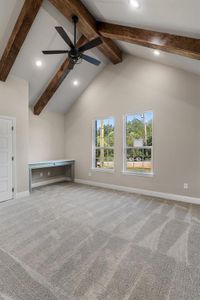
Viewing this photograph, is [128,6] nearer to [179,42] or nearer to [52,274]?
[179,42]

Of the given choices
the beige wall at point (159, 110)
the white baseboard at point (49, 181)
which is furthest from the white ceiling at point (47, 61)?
the white baseboard at point (49, 181)

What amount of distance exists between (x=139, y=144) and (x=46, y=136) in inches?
135

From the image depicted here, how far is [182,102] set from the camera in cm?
432

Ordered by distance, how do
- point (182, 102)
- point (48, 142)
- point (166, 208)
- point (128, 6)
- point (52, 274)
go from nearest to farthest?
point (52, 274) → point (128, 6) → point (166, 208) → point (182, 102) → point (48, 142)

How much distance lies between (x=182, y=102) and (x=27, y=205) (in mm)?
4576

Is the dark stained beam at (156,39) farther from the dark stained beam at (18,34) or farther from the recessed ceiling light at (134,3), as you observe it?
the dark stained beam at (18,34)

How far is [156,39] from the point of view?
3.28 meters

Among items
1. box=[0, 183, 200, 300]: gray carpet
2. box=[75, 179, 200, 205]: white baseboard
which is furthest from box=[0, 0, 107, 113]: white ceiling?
box=[0, 183, 200, 300]: gray carpet

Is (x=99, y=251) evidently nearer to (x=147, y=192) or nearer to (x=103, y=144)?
(x=147, y=192)

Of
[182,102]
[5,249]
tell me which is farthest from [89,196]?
[182,102]

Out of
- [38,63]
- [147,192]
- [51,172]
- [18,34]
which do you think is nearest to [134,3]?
[18,34]

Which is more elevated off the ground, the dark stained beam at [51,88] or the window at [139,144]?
the dark stained beam at [51,88]

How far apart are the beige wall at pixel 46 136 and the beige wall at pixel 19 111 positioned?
42.5 inches

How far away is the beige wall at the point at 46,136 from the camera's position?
19.6ft
